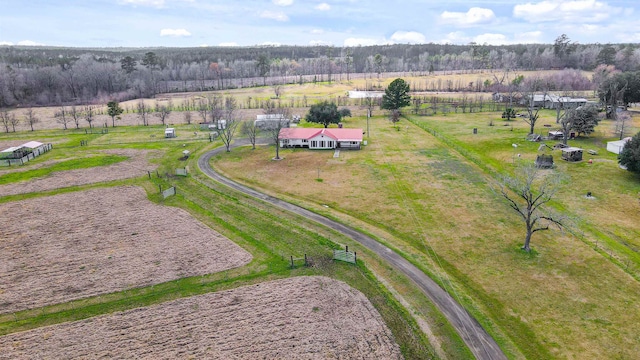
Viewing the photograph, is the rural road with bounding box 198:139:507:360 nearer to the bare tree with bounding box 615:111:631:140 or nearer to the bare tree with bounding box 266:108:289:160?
the bare tree with bounding box 266:108:289:160

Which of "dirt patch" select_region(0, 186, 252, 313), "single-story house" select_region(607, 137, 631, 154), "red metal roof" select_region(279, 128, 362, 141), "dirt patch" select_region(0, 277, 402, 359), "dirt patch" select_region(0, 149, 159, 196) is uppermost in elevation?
"red metal roof" select_region(279, 128, 362, 141)

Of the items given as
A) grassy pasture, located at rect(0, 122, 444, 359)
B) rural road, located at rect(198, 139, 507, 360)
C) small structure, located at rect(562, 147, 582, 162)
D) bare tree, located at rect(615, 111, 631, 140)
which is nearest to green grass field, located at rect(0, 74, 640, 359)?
grassy pasture, located at rect(0, 122, 444, 359)

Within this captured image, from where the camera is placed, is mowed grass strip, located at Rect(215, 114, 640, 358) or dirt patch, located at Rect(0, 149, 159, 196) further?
dirt patch, located at Rect(0, 149, 159, 196)

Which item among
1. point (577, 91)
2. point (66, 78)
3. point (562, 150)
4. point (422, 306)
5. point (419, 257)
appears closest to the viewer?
point (422, 306)

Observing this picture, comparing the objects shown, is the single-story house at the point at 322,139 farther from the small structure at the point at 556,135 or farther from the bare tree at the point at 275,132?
the small structure at the point at 556,135

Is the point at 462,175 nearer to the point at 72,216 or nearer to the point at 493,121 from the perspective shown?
the point at 493,121

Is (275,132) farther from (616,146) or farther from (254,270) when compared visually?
(616,146)

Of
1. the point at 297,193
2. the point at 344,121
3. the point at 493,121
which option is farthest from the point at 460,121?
the point at 297,193
